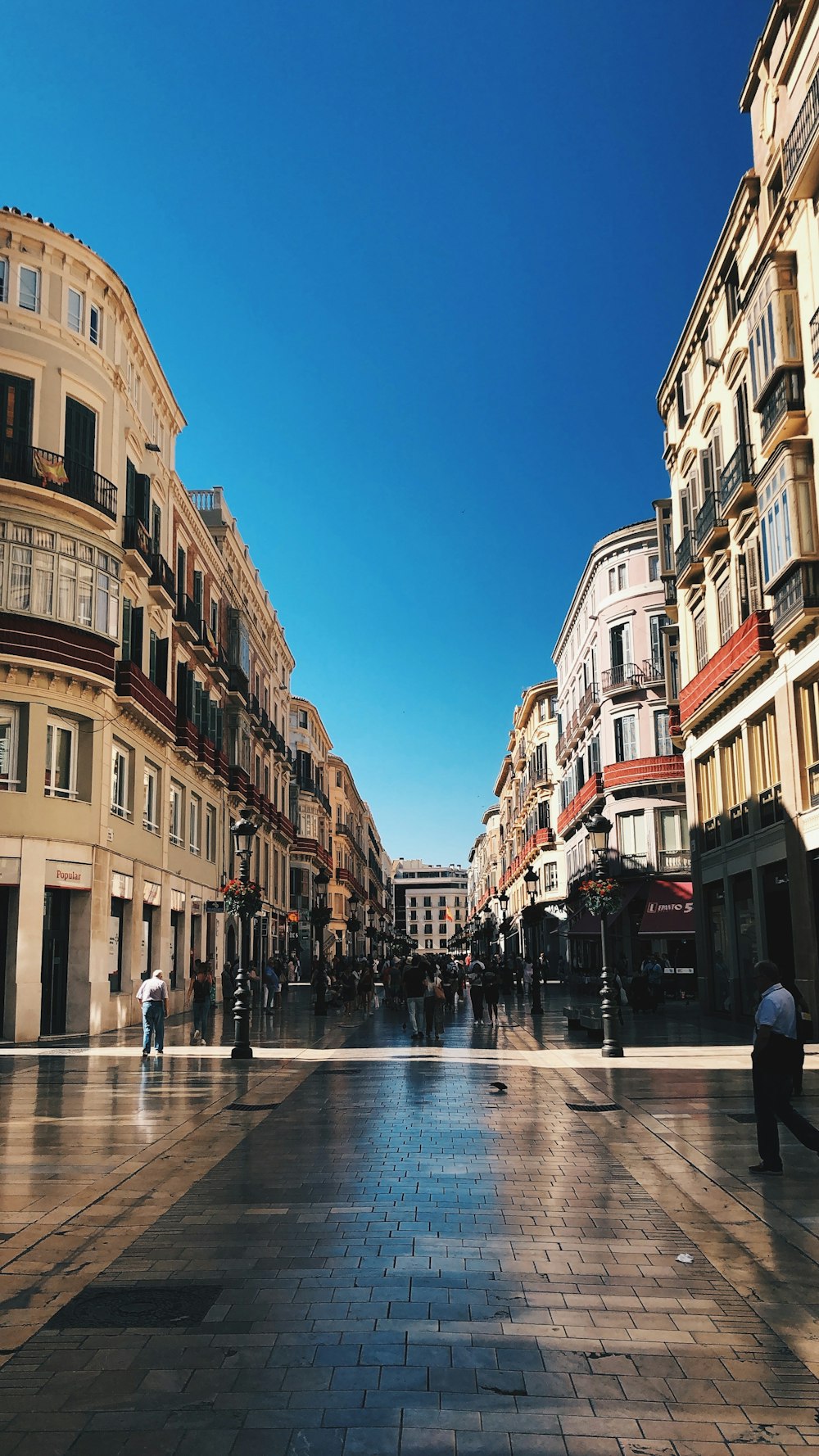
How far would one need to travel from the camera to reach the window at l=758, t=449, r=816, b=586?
70.2 feet

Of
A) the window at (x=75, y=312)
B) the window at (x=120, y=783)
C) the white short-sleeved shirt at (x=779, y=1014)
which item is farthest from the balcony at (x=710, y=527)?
the white short-sleeved shirt at (x=779, y=1014)

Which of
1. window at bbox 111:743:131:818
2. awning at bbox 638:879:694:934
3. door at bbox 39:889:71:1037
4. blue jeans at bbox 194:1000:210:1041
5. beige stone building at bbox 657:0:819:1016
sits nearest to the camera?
beige stone building at bbox 657:0:819:1016

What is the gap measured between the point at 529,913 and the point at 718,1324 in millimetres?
33671

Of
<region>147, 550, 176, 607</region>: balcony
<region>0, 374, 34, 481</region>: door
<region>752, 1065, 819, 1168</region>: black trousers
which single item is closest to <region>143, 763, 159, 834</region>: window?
<region>147, 550, 176, 607</region>: balcony

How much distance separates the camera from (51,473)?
2650cm

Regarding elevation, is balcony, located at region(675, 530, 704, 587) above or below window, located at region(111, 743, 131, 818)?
above

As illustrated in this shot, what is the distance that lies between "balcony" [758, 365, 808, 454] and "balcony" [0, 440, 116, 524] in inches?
607

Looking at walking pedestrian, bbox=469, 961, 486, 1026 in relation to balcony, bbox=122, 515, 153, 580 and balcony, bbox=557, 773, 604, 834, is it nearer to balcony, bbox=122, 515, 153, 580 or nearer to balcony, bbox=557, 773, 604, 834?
balcony, bbox=122, 515, 153, 580

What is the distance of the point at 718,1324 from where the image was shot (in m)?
5.86

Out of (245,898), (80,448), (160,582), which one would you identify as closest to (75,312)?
(80,448)

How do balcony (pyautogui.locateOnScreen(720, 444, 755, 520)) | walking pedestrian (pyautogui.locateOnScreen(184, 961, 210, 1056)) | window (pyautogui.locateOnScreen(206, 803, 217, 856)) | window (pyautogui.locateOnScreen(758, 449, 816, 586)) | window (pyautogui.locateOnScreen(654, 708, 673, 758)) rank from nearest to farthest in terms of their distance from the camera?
window (pyautogui.locateOnScreen(758, 449, 816, 586)), balcony (pyautogui.locateOnScreen(720, 444, 755, 520)), walking pedestrian (pyautogui.locateOnScreen(184, 961, 210, 1056)), window (pyautogui.locateOnScreen(206, 803, 217, 856)), window (pyautogui.locateOnScreen(654, 708, 673, 758))

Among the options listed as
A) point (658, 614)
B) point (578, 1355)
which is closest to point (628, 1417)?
point (578, 1355)

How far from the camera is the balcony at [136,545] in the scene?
29.7 metres

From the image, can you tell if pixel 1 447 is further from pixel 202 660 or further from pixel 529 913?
pixel 529 913
